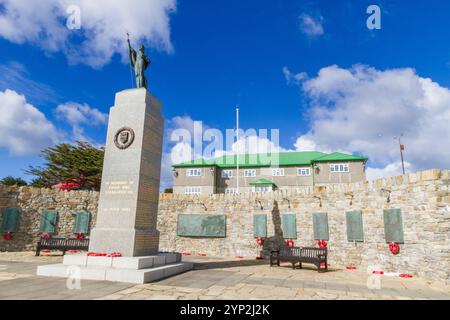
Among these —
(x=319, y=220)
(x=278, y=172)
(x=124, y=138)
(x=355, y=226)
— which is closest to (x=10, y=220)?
(x=124, y=138)

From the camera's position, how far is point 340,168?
109 ft

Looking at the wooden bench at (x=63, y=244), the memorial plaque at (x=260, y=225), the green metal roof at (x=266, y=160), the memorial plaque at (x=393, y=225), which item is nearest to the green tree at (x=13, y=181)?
the green metal roof at (x=266, y=160)

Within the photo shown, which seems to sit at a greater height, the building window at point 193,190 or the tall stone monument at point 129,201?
the building window at point 193,190

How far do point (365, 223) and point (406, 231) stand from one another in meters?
1.60

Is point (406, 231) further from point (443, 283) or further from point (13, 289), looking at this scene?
point (13, 289)

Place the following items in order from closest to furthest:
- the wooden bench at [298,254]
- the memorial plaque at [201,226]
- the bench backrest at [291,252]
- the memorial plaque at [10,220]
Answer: the wooden bench at [298,254] < the bench backrest at [291,252] < the memorial plaque at [10,220] < the memorial plaque at [201,226]

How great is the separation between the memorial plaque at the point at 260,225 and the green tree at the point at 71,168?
1933 cm

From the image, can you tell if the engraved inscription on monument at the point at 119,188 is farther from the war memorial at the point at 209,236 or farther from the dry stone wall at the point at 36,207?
the dry stone wall at the point at 36,207

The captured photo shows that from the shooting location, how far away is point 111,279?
23.1 feet

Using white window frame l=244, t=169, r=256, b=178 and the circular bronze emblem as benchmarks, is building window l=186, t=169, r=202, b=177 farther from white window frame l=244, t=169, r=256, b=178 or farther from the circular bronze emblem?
the circular bronze emblem

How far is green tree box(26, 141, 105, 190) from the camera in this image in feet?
88.0

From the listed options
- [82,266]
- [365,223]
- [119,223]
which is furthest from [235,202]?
[82,266]

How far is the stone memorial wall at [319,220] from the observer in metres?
8.93

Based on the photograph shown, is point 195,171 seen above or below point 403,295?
above
